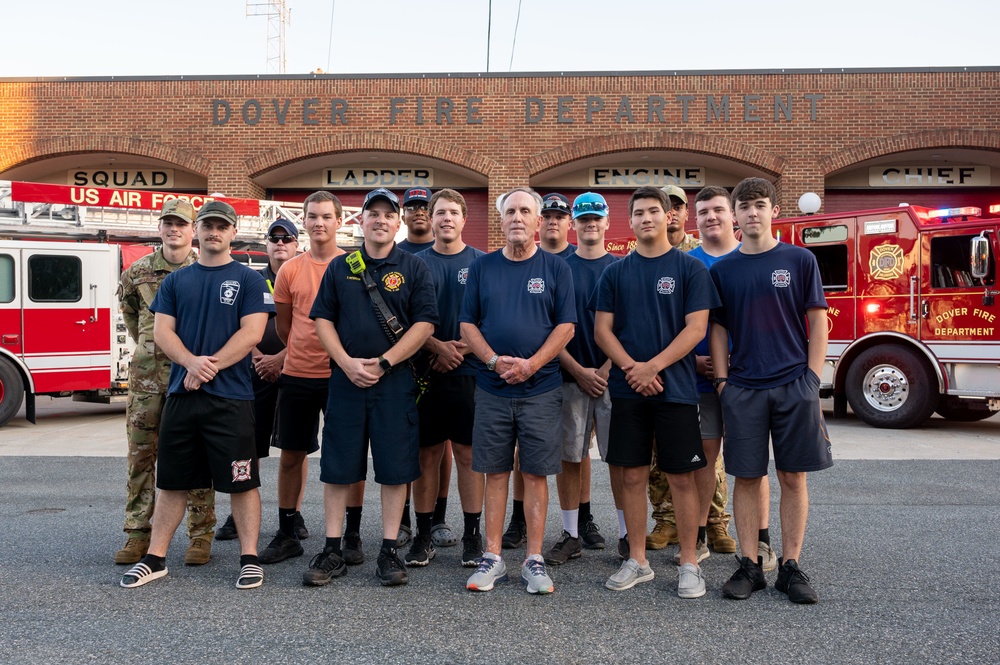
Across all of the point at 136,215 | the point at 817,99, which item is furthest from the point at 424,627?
the point at 817,99

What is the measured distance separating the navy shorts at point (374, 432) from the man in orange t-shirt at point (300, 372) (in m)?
0.48

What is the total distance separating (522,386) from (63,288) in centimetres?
884

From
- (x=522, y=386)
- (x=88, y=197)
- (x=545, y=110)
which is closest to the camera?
(x=522, y=386)

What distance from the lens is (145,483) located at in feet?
16.2

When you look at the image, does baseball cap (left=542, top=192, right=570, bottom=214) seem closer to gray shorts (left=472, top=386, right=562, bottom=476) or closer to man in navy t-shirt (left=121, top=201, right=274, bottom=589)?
gray shorts (left=472, top=386, right=562, bottom=476)

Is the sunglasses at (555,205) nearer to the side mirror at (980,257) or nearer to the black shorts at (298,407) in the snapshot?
the black shorts at (298,407)

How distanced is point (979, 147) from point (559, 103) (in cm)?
884

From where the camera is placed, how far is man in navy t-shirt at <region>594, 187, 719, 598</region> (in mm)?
4332

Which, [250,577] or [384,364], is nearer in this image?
[250,577]

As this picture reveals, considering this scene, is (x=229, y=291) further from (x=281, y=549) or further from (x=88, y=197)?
(x=88, y=197)

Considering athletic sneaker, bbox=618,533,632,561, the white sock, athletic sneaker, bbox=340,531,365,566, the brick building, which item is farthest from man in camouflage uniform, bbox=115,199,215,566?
the brick building

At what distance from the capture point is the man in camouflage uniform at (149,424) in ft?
16.0

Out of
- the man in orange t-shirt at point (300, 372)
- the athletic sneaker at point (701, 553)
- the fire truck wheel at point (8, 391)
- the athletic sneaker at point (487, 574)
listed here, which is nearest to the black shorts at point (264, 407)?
the man in orange t-shirt at point (300, 372)

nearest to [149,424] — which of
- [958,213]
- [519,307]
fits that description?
[519,307]
